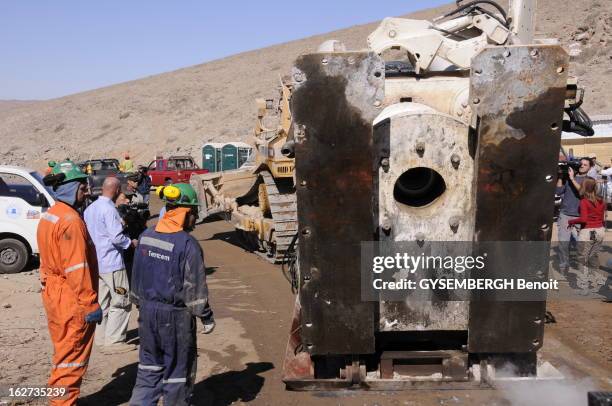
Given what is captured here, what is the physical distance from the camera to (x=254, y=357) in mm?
6074

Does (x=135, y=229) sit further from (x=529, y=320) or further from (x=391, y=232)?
(x=529, y=320)

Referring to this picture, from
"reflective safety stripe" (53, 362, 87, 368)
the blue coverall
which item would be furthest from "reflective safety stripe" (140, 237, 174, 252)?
"reflective safety stripe" (53, 362, 87, 368)

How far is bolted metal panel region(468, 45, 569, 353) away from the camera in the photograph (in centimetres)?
395

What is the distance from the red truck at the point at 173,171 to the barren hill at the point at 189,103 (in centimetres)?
1194

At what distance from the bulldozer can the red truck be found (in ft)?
37.6

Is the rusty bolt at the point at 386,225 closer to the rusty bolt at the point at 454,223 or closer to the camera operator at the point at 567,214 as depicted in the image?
the rusty bolt at the point at 454,223

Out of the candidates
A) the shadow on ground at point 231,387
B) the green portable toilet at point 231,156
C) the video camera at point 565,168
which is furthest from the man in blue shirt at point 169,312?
the green portable toilet at point 231,156

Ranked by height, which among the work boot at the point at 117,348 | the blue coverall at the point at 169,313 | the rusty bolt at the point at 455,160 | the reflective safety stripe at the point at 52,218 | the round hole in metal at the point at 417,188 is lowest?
the work boot at the point at 117,348

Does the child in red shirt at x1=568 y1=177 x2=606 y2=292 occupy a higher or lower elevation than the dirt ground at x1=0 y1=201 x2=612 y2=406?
higher

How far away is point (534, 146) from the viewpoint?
13.3 feet

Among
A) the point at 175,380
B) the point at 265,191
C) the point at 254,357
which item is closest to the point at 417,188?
the point at 175,380

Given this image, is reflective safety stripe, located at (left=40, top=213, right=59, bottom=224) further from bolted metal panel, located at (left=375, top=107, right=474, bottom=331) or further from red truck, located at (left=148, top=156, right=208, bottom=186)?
red truck, located at (left=148, top=156, right=208, bottom=186)

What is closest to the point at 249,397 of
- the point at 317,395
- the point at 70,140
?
the point at 317,395

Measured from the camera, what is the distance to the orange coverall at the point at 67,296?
13.9ft
